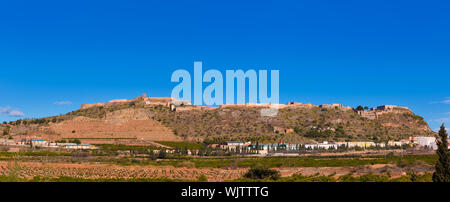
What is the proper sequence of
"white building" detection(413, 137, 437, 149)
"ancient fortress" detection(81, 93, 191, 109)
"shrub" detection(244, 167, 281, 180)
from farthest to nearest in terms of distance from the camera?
"ancient fortress" detection(81, 93, 191, 109) < "white building" detection(413, 137, 437, 149) < "shrub" detection(244, 167, 281, 180)

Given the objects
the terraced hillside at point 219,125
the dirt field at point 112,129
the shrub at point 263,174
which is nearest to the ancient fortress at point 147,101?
the terraced hillside at point 219,125

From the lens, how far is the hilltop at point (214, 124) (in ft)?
265

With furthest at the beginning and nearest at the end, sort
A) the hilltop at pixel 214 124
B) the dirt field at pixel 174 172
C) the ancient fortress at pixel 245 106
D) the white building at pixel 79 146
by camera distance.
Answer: the ancient fortress at pixel 245 106 → the hilltop at pixel 214 124 → the white building at pixel 79 146 → the dirt field at pixel 174 172

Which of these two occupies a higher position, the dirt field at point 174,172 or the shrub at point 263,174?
the shrub at point 263,174

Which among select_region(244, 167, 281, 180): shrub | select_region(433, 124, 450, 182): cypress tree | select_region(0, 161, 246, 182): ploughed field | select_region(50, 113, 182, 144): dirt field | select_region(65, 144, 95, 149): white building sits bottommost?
select_region(0, 161, 246, 182): ploughed field

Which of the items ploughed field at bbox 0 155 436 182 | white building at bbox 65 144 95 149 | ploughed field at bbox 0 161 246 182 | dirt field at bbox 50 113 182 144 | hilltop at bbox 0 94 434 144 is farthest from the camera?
hilltop at bbox 0 94 434 144

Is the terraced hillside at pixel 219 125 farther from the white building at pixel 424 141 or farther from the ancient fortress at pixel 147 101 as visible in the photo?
the white building at pixel 424 141

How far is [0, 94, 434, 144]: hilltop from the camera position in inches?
3184

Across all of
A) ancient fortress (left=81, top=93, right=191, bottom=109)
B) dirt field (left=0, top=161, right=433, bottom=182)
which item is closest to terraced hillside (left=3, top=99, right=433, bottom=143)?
ancient fortress (left=81, top=93, right=191, bottom=109)

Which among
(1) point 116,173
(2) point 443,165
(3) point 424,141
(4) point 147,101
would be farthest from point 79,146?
(3) point 424,141

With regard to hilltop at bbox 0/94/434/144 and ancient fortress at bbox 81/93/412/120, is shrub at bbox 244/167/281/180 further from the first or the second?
ancient fortress at bbox 81/93/412/120

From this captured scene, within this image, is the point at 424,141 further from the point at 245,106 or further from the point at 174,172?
the point at 174,172
